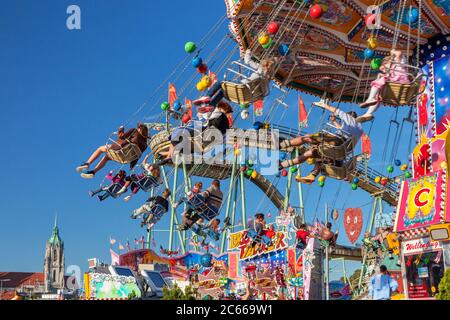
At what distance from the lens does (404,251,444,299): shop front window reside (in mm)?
10586

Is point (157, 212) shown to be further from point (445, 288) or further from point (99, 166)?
point (445, 288)

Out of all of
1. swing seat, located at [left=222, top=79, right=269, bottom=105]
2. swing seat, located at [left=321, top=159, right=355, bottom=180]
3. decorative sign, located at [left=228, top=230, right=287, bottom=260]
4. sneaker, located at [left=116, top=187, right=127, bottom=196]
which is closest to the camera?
swing seat, located at [left=222, top=79, right=269, bottom=105]

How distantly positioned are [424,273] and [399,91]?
128 inches

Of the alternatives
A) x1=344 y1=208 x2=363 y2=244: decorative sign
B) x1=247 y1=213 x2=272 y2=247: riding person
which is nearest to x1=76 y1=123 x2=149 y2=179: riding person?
x1=247 y1=213 x2=272 y2=247: riding person

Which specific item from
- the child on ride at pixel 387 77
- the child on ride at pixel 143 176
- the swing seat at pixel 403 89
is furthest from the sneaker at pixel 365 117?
the child on ride at pixel 143 176

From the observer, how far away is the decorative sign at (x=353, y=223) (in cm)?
2039

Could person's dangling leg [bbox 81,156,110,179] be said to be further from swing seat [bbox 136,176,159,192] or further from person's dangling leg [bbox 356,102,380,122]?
person's dangling leg [bbox 356,102,380,122]

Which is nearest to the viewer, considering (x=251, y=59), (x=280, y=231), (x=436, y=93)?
(x=251, y=59)

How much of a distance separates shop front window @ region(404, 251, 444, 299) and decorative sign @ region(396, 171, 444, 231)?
0.56 m

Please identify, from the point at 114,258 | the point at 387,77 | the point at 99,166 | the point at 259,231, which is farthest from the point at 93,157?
the point at 114,258
